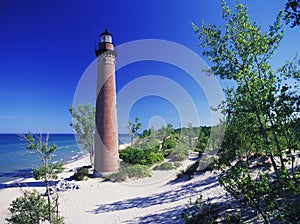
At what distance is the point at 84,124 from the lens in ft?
96.3

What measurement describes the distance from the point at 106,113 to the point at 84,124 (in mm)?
11784

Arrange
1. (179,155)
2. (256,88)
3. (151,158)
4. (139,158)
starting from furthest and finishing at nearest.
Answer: (179,155) < (139,158) < (151,158) < (256,88)

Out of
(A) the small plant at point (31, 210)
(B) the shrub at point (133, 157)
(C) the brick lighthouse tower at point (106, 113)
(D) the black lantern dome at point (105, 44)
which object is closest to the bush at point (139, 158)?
(B) the shrub at point (133, 157)

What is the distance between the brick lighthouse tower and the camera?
19109mm

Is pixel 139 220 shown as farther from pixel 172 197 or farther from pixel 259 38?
pixel 259 38

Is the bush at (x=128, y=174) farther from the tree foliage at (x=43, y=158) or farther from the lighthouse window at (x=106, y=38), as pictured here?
the lighthouse window at (x=106, y=38)

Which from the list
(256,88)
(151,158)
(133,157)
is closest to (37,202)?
(256,88)

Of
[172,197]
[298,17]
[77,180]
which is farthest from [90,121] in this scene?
[298,17]

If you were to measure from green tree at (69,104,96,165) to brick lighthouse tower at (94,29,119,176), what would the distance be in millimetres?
10625

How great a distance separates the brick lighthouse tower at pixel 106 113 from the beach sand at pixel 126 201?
2.09 metres

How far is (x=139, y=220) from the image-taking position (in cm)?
893

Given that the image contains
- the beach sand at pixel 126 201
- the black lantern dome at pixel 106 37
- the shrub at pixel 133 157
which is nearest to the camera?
the beach sand at pixel 126 201

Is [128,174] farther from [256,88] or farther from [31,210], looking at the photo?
[256,88]

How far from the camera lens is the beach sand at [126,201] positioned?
947cm
